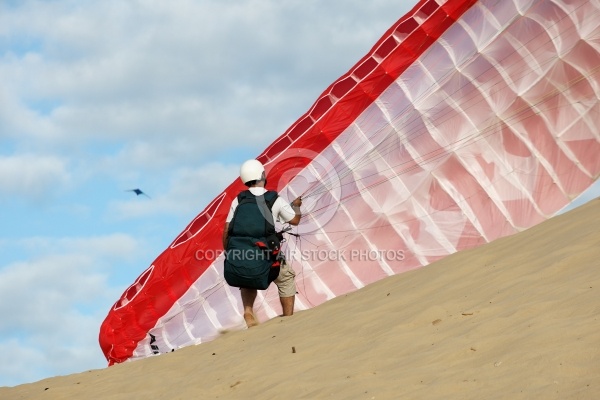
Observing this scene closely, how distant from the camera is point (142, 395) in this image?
21.9 ft

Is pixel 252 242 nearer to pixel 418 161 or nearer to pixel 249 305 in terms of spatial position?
pixel 249 305

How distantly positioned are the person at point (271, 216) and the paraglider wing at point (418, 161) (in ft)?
4.48

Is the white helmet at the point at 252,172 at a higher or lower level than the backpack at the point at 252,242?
higher

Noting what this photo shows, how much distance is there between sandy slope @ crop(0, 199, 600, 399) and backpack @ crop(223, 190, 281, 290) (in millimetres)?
399

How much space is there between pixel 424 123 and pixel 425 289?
3020 millimetres

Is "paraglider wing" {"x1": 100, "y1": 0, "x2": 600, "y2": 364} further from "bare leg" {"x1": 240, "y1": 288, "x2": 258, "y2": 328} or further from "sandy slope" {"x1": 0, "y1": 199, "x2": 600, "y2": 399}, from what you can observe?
"sandy slope" {"x1": 0, "y1": 199, "x2": 600, "y2": 399}

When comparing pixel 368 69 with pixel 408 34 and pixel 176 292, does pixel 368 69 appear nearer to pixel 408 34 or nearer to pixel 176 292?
pixel 408 34

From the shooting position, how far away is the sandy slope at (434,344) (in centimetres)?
460

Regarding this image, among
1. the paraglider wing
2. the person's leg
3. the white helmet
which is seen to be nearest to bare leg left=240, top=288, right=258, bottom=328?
the person's leg

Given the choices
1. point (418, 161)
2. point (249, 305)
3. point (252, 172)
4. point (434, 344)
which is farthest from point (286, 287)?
point (434, 344)

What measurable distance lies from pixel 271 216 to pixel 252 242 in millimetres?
250

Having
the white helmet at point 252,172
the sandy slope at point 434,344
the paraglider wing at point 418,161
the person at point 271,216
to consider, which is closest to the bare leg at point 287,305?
the person at point 271,216

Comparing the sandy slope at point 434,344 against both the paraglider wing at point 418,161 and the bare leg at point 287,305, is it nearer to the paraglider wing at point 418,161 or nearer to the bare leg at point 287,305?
the bare leg at point 287,305

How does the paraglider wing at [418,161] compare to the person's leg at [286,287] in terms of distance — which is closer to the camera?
the person's leg at [286,287]
